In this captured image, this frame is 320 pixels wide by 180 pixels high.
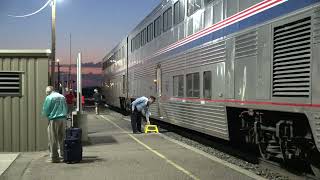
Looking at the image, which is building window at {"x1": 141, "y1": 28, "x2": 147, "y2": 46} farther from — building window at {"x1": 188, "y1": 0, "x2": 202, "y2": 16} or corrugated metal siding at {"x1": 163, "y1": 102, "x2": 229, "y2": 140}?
building window at {"x1": 188, "y1": 0, "x2": 202, "y2": 16}

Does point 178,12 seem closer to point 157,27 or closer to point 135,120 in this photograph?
point 157,27

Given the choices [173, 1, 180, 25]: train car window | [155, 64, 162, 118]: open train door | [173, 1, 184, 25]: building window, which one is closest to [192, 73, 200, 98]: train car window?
[173, 1, 184, 25]: building window

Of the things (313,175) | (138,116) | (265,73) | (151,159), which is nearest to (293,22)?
(265,73)

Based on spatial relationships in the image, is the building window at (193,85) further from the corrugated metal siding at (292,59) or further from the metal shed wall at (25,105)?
the corrugated metal siding at (292,59)

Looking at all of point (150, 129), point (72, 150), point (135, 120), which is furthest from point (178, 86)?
point (72, 150)

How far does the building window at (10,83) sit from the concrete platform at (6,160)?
1.49m

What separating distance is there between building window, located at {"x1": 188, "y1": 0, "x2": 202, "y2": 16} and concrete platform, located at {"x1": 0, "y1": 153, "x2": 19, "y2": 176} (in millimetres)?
5769

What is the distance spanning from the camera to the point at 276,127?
953cm

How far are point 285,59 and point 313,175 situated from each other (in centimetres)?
212

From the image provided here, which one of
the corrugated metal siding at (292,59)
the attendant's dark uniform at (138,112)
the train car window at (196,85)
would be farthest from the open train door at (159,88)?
the corrugated metal siding at (292,59)

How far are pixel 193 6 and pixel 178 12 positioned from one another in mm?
1854

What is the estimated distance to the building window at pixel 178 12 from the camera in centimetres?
1605

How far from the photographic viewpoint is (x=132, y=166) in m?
11.1

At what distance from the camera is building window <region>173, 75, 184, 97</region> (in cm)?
1598
